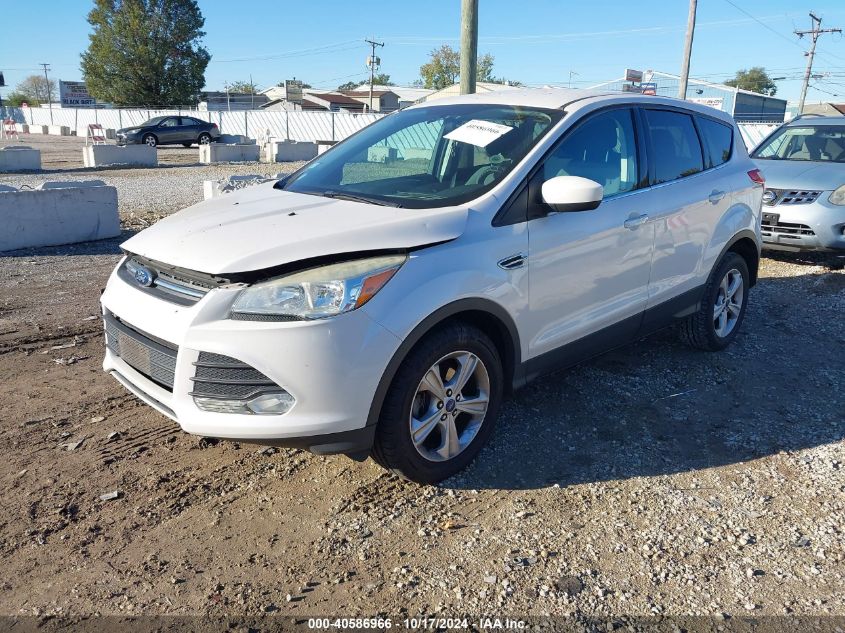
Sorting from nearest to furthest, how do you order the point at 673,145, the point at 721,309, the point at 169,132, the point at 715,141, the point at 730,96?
1. the point at 673,145
2. the point at 715,141
3. the point at 721,309
4. the point at 169,132
5. the point at 730,96

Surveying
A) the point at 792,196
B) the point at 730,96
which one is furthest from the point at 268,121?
the point at 730,96

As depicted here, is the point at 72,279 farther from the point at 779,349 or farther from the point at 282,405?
the point at 779,349

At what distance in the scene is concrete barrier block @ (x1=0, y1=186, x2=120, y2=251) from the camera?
8203mm

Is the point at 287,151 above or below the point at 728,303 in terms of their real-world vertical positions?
above

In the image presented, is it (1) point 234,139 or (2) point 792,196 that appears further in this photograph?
(1) point 234,139

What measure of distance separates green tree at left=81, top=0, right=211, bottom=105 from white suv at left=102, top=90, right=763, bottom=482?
60.7 metres

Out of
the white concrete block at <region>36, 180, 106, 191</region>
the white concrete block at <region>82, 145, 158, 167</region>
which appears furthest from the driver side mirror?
the white concrete block at <region>82, 145, 158, 167</region>

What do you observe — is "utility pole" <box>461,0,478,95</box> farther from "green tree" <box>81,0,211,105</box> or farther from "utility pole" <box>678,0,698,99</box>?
"green tree" <box>81,0,211,105</box>

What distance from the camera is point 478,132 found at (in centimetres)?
381

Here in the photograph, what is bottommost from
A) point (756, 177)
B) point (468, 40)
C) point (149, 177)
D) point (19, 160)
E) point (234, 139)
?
point (149, 177)

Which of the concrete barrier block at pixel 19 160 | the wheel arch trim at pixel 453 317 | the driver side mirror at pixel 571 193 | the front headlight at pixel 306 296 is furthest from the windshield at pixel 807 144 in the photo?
the concrete barrier block at pixel 19 160

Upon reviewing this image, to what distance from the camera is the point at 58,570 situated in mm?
2691

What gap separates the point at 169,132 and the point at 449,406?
3398 cm

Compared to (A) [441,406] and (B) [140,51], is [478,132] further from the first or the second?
(B) [140,51]
